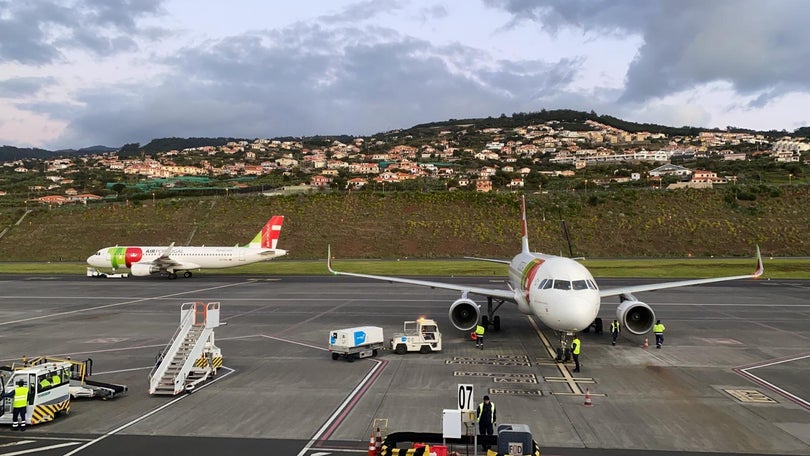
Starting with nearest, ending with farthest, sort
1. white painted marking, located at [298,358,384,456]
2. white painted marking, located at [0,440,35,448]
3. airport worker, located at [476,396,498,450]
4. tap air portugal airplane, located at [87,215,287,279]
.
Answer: white painted marking, located at [298,358,384,456] < airport worker, located at [476,396,498,450] < white painted marking, located at [0,440,35,448] < tap air portugal airplane, located at [87,215,287,279]

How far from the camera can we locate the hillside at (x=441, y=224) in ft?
284

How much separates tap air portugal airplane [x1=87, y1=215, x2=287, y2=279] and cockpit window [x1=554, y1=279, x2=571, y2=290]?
43474 mm

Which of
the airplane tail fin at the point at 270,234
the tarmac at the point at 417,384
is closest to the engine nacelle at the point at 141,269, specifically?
the airplane tail fin at the point at 270,234

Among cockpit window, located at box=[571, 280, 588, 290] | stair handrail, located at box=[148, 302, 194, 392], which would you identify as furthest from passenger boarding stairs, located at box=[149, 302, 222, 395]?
cockpit window, located at box=[571, 280, 588, 290]

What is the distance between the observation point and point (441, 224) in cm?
9675

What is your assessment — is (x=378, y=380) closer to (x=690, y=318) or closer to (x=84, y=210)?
(x=690, y=318)

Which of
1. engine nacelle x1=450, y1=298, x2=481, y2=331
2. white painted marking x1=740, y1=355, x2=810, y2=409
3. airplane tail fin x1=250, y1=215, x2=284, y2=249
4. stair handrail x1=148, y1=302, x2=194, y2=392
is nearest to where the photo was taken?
white painted marking x1=740, y1=355, x2=810, y2=409

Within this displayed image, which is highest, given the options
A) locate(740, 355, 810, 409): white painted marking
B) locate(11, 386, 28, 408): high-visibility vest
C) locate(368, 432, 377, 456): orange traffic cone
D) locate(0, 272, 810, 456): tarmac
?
locate(11, 386, 28, 408): high-visibility vest

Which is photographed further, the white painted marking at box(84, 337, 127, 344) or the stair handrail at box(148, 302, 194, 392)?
the white painted marking at box(84, 337, 127, 344)

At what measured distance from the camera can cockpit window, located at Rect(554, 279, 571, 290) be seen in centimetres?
2095

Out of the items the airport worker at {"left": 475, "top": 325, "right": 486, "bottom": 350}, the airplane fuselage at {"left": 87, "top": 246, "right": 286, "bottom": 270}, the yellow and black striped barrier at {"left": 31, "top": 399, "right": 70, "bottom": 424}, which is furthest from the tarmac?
the airplane fuselage at {"left": 87, "top": 246, "right": 286, "bottom": 270}

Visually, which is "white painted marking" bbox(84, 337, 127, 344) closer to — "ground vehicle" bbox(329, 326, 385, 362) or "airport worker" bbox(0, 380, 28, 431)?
"ground vehicle" bbox(329, 326, 385, 362)

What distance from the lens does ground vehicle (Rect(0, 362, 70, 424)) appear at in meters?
14.4

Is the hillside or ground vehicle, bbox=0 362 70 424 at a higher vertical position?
the hillside
